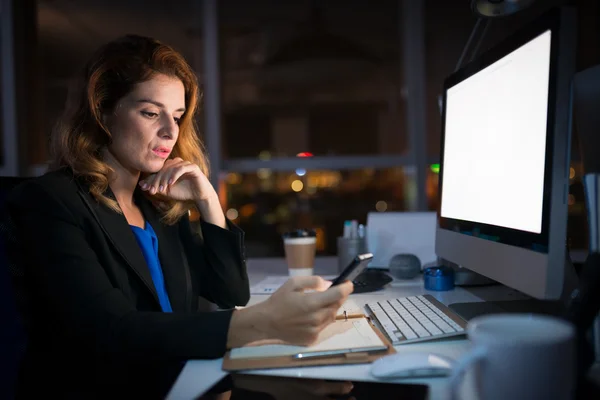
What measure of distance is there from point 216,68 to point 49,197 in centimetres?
137

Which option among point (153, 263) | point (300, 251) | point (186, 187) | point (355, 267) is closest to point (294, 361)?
point (355, 267)

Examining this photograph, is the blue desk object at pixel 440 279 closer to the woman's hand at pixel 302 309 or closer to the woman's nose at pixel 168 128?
the woman's hand at pixel 302 309

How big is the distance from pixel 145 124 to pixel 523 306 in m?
0.94

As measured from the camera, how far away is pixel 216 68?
2.13 metres

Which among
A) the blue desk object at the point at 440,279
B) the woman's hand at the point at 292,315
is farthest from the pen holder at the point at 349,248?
the woman's hand at the point at 292,315

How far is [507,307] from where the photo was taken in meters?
0.93

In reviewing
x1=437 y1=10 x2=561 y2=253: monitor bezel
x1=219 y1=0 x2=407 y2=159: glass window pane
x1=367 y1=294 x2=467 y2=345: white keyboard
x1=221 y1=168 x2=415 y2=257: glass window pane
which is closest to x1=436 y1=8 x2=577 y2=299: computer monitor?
x1=437 y1=10 x2=561 y2=253: monitor bezel

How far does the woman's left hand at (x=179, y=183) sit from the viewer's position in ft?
3.95

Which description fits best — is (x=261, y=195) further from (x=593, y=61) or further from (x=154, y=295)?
(x=593, y=61)

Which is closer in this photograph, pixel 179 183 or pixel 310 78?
pixel 179 183

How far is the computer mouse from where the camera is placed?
585mm

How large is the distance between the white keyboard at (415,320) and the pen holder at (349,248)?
0.52 meters

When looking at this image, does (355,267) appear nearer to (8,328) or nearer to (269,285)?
(269,285)

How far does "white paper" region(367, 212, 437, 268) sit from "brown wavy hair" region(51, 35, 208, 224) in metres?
0.87
